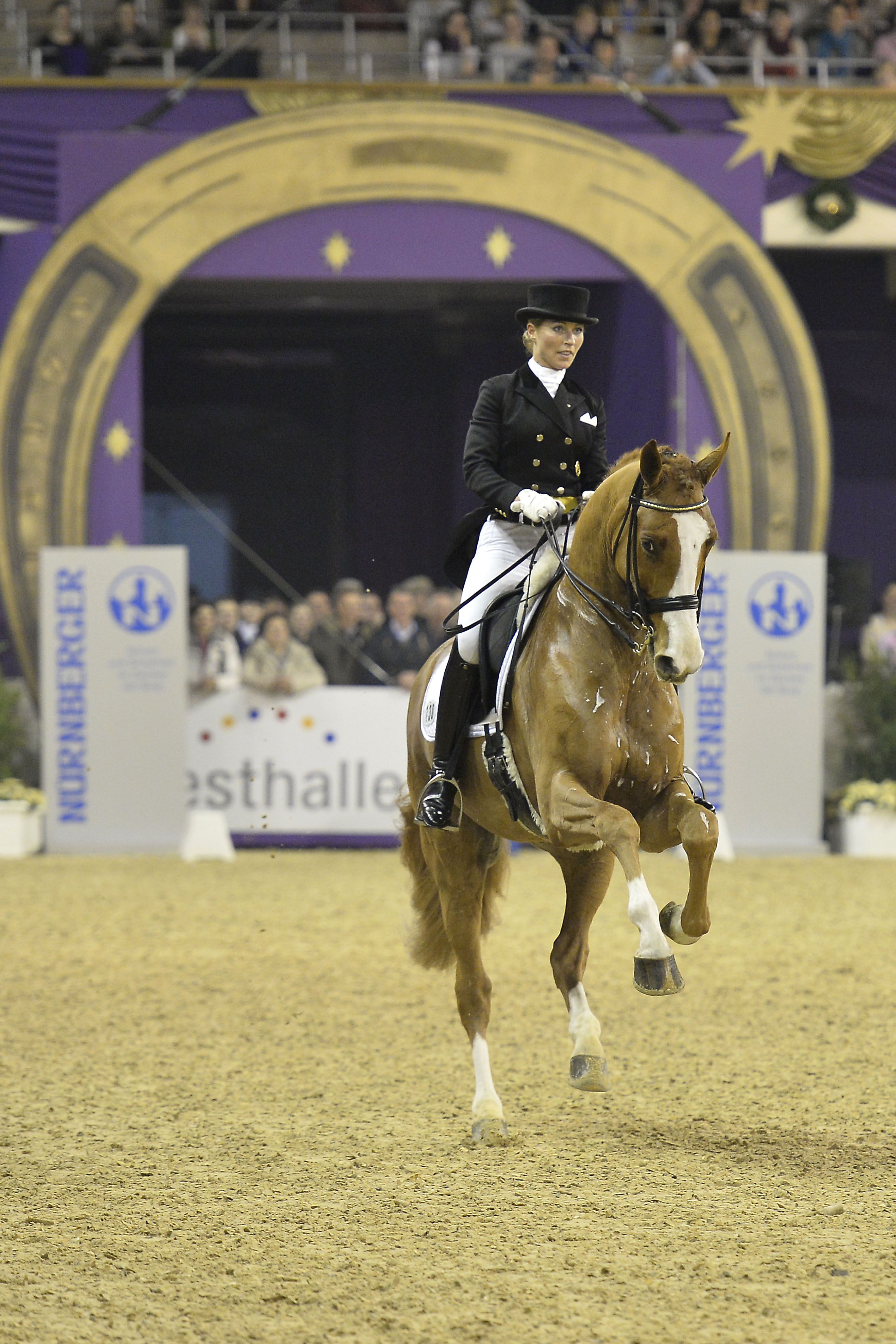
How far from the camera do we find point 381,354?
70.9 feet

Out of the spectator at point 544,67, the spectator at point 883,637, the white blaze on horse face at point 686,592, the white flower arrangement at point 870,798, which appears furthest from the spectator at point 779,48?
the white blaze on horse face at point 686,592

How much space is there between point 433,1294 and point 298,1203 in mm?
876

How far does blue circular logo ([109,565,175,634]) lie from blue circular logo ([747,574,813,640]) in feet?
16.3

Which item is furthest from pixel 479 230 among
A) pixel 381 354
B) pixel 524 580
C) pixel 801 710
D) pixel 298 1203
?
pixel 298 1203

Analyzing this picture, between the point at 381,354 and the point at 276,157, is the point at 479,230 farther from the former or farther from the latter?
the point at 381,354

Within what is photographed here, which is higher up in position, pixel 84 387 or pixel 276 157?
pixel 276 157

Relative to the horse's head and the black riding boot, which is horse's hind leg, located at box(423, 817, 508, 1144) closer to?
the black riding boot

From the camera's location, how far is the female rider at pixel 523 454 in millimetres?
5395

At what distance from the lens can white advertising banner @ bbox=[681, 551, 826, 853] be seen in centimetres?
1357

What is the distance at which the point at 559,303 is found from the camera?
5312 millimetres

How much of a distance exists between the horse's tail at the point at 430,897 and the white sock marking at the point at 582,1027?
54 centimetres

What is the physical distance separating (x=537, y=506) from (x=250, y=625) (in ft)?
33.4

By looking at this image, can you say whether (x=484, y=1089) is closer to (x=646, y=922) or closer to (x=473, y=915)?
(x=473, y=915)

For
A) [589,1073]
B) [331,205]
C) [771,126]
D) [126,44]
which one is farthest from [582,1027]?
[126,44]
